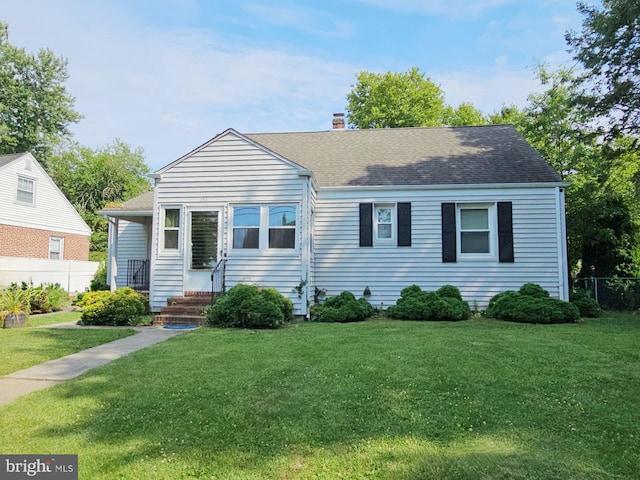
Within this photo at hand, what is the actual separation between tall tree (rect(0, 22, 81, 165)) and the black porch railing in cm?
2037

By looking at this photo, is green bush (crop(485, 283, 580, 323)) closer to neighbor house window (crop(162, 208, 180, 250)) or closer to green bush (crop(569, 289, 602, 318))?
green bush (crop(569, 289, 602, 318))

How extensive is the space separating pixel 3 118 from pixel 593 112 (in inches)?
1406

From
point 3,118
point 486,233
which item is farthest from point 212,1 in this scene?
point 3,118

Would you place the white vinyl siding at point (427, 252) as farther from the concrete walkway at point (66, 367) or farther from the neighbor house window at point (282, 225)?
the concrete walkway at point (66, 367)

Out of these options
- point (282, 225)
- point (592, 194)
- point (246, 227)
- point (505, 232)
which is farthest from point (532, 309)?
point (592, 194)

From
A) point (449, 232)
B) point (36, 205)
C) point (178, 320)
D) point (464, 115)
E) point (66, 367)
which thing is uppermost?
point (464, 115)

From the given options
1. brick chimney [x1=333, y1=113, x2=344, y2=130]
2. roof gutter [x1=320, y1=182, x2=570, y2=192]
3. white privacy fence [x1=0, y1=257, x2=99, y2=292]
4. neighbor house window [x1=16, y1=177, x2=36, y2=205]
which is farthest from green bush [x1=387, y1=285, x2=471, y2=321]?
neighbor house window [x1=16, y1=177, x2=36, y2=205]

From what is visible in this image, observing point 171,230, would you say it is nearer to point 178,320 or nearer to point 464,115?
point 178,320

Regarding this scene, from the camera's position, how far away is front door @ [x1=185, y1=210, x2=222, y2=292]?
35.0 feet

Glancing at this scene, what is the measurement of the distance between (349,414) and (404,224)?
8.56m

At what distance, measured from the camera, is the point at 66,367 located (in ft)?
18.6

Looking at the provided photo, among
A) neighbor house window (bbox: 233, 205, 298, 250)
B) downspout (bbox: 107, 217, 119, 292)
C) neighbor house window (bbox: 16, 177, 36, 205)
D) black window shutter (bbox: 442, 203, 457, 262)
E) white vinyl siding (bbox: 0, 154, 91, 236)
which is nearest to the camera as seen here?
neighbor house window (bbox: 233, 205, 298, 250)

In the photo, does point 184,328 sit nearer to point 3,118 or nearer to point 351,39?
point 351,39

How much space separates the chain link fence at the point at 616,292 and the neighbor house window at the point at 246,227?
385 inches
